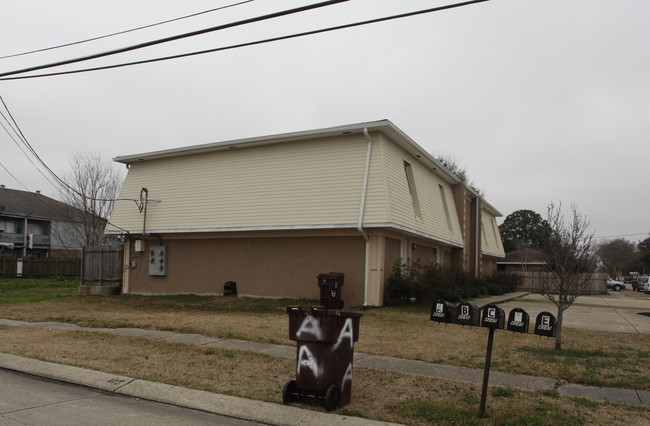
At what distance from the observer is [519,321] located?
5820 mm

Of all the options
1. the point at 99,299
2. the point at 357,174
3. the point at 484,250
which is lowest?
the point at 99,299

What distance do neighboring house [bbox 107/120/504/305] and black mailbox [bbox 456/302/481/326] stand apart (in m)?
9.50

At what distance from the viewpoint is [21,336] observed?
1055 centimetres

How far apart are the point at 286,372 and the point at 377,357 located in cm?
→ 188

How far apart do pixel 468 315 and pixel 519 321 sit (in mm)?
566

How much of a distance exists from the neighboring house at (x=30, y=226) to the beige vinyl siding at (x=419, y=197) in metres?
32.1

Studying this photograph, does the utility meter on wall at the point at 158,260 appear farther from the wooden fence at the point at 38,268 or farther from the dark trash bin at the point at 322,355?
the wooden fence at the point at 38,268

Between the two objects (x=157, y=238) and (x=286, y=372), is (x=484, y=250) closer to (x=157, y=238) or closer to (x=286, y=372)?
(x=157, y=238)

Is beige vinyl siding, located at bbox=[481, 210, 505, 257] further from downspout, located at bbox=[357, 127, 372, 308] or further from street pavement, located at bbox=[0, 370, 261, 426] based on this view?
street pavement, located at bbox=[0, 370, 261, 426]

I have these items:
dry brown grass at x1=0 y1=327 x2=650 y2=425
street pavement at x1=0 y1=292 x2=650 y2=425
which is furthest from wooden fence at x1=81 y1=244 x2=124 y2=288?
street pavement at x1=0 y1=292 x2=650 y2=425

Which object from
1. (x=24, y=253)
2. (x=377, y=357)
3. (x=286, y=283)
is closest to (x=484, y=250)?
(x=286, y=283)

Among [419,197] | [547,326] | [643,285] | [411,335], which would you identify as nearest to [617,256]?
[643,285]

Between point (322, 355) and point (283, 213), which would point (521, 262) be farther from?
point (322, 355)

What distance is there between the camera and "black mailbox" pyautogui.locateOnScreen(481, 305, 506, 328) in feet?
18.7
